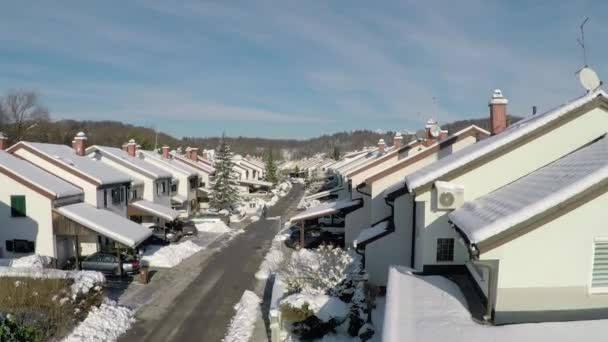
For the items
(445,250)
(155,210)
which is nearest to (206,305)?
(445,250)

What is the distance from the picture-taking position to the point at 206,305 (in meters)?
19.2

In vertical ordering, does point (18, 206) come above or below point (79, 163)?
below

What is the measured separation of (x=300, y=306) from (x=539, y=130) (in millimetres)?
9695

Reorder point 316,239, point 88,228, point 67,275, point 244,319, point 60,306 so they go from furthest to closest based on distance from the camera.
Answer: point 316,239
point 88,228
point 244,319
point 67,275
point 60,306

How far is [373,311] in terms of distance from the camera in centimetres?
1577

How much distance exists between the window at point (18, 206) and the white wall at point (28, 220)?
0.16m

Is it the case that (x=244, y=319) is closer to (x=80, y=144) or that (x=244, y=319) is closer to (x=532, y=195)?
(x=532, y=195)

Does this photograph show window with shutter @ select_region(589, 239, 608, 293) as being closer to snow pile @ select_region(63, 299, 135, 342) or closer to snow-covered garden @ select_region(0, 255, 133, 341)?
snow-covered garden @ select_region(0, 255, 133, 341)

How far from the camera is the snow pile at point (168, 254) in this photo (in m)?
26.2

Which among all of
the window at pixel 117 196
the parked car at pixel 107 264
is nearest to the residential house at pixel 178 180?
the window at pixel 117 196

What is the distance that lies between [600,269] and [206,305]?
1536 centimetres

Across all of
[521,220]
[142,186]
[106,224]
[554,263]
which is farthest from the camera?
[142,186]

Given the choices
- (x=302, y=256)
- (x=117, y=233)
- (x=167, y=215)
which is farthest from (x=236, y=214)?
(x=117, y=233)

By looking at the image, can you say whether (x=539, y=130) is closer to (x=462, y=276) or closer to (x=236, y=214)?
(x=462, y=276)
